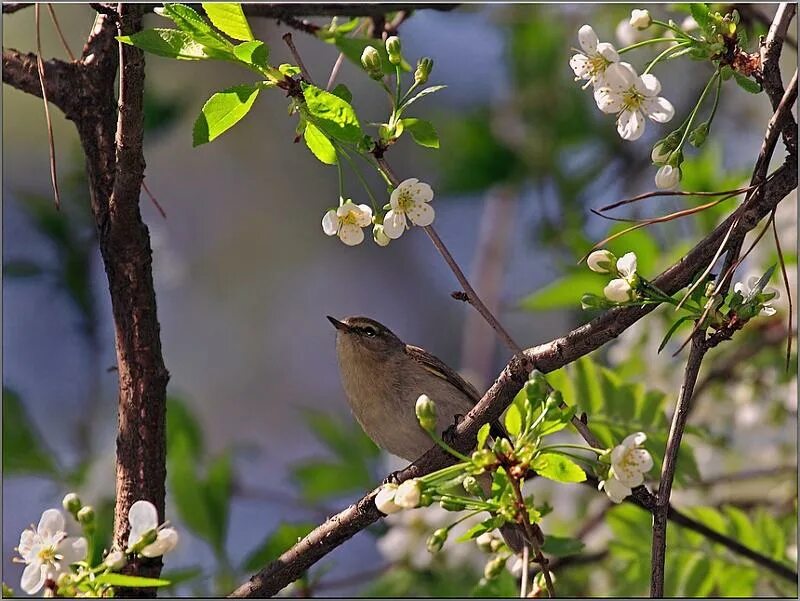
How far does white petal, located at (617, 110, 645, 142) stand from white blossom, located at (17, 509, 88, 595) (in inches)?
43.8

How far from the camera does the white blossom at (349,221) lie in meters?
1.75

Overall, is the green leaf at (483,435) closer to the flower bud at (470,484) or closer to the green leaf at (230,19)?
the flower bud at (470,484)

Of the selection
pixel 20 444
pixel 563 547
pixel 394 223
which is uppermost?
pixel 20 444

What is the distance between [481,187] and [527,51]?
27.5 inches

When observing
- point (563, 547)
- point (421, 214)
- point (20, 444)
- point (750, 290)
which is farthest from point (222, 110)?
point (20, 444)

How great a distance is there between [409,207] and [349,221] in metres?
0.13

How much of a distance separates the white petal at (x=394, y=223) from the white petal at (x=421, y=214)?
17 mm

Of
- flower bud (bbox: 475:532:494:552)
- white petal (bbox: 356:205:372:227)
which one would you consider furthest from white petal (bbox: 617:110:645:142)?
flower bud (bbox: 475:532:494:552)

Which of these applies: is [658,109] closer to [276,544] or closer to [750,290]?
[750,290]

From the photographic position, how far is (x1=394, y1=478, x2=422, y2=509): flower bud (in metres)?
1.45

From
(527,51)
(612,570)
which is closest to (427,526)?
(612,570)

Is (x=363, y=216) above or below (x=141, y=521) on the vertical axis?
above

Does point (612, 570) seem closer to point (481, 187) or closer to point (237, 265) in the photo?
point (481, 187)

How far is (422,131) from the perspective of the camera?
5.41ft
